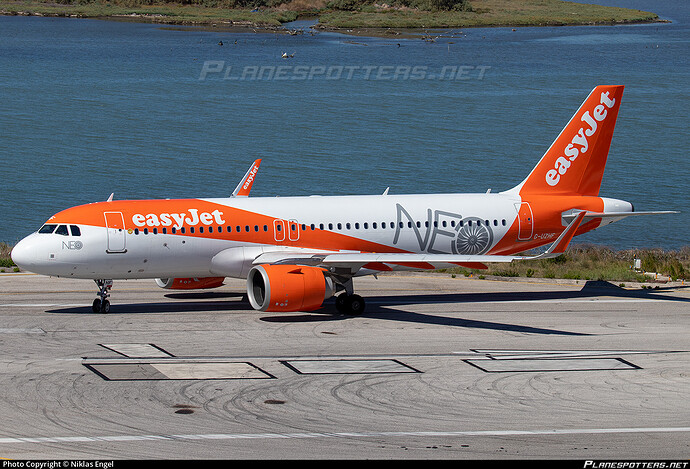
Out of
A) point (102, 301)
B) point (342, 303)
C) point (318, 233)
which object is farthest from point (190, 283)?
point (342, 303)

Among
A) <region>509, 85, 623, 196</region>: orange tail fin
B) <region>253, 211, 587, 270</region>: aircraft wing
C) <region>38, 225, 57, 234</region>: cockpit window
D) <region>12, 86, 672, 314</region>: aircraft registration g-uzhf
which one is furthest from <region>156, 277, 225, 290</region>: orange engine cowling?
<region>509, 85, 623, 196</region>: orange tail fin

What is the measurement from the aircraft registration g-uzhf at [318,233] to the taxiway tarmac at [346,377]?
156 cm

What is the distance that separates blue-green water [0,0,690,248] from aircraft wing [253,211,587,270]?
34.9 m

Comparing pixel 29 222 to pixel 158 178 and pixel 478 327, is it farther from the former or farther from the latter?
pixel 478 327

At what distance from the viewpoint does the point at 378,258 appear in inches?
1431

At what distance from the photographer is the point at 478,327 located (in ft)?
117

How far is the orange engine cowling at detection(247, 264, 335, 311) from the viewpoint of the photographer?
34438 millimetres

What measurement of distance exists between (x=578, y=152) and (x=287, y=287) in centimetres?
1519

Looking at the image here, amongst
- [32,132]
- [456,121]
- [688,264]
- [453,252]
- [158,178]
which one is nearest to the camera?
[453,252]

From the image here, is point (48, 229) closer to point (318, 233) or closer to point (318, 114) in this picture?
point (318, 233)

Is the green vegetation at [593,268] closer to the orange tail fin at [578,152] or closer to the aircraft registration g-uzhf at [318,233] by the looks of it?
the aircraft registration g-uzhf at [318,233]

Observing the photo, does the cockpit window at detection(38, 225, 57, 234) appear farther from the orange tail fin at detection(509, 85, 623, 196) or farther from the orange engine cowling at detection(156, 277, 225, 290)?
the orange tail fin at detection(509, 85, 623, 196)

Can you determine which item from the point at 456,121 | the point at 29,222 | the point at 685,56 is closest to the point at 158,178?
the point at 29,222

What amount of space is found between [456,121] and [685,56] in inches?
2880
